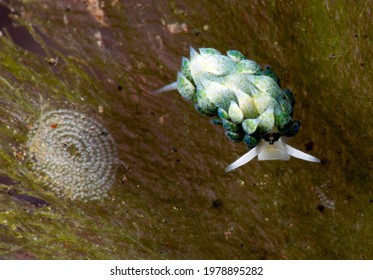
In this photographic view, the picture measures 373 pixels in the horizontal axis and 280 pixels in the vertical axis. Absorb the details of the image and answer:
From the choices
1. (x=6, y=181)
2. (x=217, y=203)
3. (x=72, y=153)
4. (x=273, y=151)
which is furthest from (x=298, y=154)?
(x=6, y=181)

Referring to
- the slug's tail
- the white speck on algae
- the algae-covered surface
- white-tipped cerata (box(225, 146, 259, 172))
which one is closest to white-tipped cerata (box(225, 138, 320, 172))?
white-tipped cerata (box(225, 146, 259, 172))

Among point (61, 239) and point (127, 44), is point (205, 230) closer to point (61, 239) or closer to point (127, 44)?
point (61, 239)

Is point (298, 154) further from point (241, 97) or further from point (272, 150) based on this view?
point (241, 97)

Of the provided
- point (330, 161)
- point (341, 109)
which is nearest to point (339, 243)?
point (330, 161)

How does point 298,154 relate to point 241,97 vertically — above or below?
below

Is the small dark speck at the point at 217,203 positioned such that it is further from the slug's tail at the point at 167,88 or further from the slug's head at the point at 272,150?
the slug's tail at the point at 167,88

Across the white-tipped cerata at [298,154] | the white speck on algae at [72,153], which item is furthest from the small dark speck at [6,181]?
the white-tipped cerata at [298,154]

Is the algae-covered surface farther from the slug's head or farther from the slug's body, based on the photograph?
the slug's body
